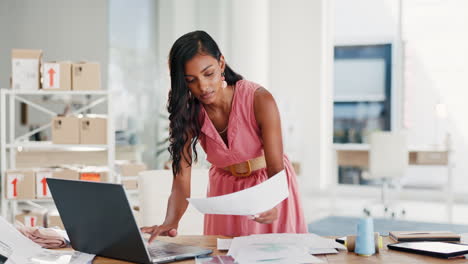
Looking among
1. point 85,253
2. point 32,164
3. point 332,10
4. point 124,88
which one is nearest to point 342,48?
point 332,10

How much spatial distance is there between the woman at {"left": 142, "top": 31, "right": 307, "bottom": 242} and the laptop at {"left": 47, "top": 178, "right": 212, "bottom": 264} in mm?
213

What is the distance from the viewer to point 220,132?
1997mm

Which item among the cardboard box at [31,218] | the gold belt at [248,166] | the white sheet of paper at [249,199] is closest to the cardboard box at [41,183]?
the cardboard box at [31,218]

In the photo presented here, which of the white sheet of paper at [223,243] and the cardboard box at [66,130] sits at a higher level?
the cardboard box at [66,130]

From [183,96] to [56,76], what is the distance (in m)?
2.50

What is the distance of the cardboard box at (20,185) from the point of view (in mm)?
4023

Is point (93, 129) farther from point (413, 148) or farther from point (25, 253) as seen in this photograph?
point (413, 148)

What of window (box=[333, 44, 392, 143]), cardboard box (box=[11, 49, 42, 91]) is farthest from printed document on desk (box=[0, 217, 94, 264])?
window (box=[333, 44, 392, 143])

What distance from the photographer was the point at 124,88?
6488 mm

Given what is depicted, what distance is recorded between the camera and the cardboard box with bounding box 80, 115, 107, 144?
4074 millimetres

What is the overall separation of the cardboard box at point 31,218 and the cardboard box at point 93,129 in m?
0.62

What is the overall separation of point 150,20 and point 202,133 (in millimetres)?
Answer: 4589

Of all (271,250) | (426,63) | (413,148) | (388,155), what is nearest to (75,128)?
(271,250)

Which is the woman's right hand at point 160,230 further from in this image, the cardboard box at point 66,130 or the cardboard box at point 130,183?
the cardboard box at point 130,183
